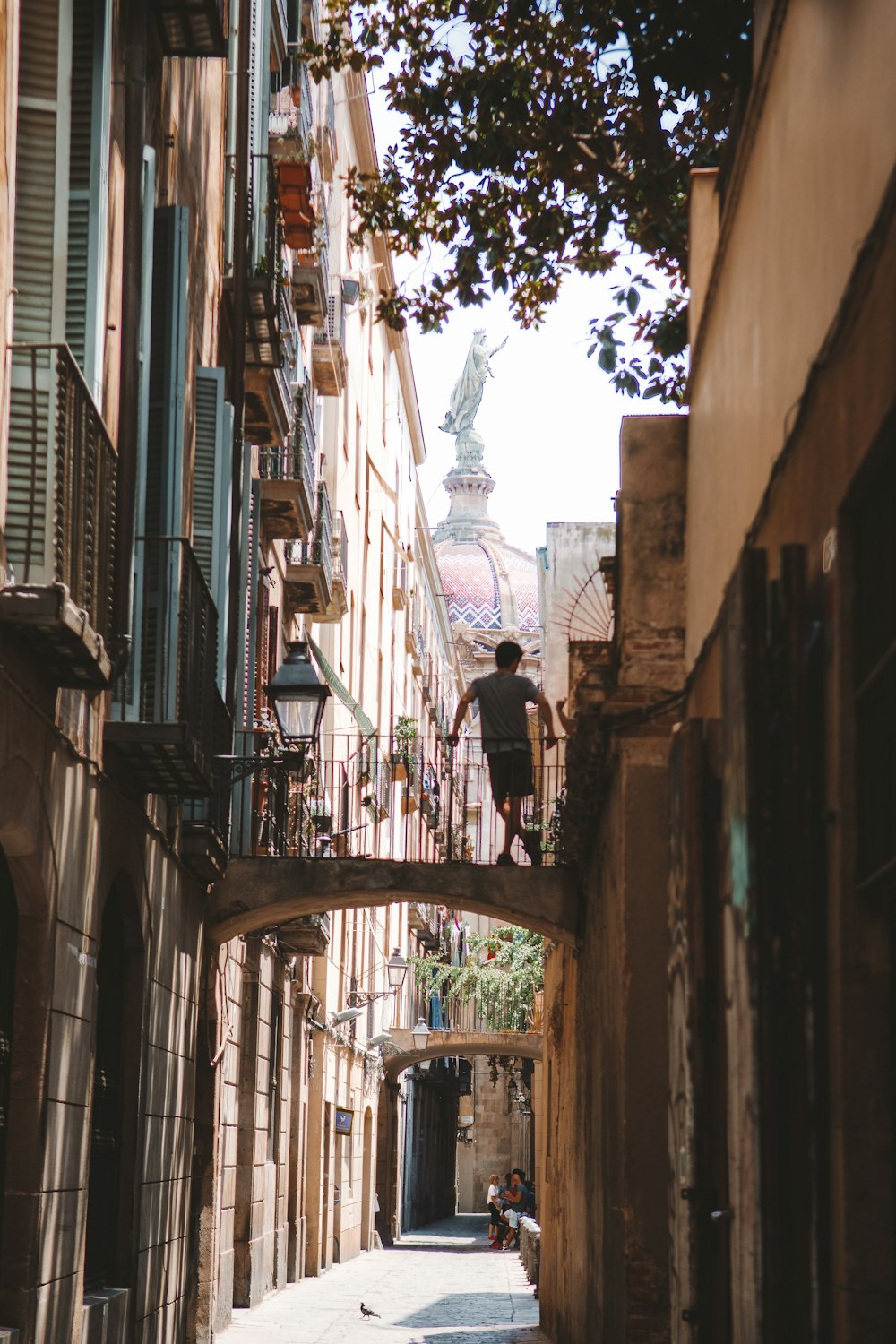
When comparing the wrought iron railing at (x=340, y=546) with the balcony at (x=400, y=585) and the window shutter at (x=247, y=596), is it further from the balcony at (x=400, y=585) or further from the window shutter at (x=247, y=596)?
the balcony at (x=400, y=585)

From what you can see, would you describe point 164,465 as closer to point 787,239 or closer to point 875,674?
point 787,239

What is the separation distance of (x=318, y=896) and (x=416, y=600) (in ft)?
107

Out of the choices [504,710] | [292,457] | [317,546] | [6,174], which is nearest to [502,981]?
[317,546]

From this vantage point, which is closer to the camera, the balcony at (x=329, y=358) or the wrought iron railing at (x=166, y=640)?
the wrought iron railing at (x=166, y=640)

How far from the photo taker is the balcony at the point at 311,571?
2219 cm

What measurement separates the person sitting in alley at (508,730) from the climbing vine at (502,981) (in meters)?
23.8

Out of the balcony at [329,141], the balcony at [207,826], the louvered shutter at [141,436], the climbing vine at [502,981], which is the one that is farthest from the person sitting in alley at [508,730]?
the climbing vine at [502,981]

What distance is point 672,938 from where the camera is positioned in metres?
7.83

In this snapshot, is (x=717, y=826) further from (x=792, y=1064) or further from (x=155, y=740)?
(x=155, y=740)

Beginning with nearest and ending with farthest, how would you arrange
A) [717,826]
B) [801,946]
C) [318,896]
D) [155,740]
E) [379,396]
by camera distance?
[801,946] < [717,826] < [155,740] < [318,896] < [379,396]

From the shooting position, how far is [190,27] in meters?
10.6

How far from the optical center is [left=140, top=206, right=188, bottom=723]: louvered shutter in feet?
34.6

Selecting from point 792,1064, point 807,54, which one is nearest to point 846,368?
point 807,54

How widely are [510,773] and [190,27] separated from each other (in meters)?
6.83
